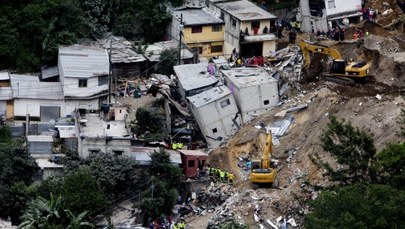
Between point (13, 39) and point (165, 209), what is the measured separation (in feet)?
54.1

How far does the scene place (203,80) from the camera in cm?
7200

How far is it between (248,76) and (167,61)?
6.53 meters

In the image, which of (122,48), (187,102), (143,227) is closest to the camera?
(143,227)

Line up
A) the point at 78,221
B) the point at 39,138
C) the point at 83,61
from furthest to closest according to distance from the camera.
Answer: the point at 83,61 → the point at 39,138 → the point at 78,221

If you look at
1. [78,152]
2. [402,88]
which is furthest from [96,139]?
[402,88]

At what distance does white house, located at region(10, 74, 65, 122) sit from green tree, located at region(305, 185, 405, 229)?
2187cm

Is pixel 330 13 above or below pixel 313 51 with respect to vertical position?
above

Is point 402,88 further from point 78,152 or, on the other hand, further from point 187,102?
point 78,152

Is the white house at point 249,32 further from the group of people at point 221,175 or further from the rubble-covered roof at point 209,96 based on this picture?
the group of people at point 221,175

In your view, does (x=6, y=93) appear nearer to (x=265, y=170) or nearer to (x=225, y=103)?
(x=225, y=103)

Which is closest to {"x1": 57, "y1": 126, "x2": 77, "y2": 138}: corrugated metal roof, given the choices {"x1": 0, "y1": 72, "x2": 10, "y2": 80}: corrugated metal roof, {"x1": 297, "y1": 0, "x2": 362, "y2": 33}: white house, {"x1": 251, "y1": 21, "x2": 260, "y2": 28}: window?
{"x1": 0, "y1": 72, "x2": 10, "y2": 80}: corrugated metal roof

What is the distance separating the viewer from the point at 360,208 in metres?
52.0

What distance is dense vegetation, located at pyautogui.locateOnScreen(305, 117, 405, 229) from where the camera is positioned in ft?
169

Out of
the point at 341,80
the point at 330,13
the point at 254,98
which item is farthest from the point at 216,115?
the point at 330,13
